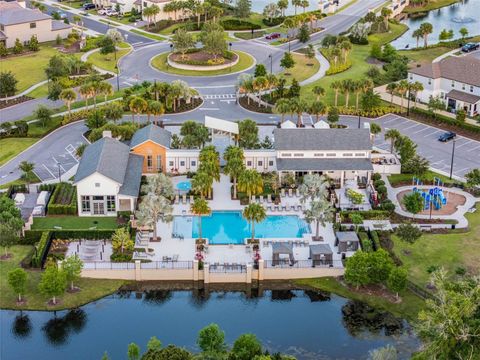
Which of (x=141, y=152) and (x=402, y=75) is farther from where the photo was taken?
(x=402, y=75)

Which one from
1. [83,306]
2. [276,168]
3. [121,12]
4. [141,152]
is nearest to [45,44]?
[121,12]

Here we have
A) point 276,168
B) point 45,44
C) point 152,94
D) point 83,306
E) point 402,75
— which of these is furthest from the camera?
point 45,44

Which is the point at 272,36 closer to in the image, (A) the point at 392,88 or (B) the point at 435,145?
(A) the point at 392,88

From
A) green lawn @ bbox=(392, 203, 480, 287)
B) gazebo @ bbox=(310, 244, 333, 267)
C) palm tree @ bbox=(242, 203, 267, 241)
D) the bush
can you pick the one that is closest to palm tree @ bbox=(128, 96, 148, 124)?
palm tree @ bbox=(242, 203, 267, 241)

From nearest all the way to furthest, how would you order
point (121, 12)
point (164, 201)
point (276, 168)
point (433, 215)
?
point (164, 201) → point (433, 215) → point (276, 168) → point (121, 12)

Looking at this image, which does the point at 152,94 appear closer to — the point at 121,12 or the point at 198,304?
the point at 198,304

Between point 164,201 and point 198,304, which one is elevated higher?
point 164,201
